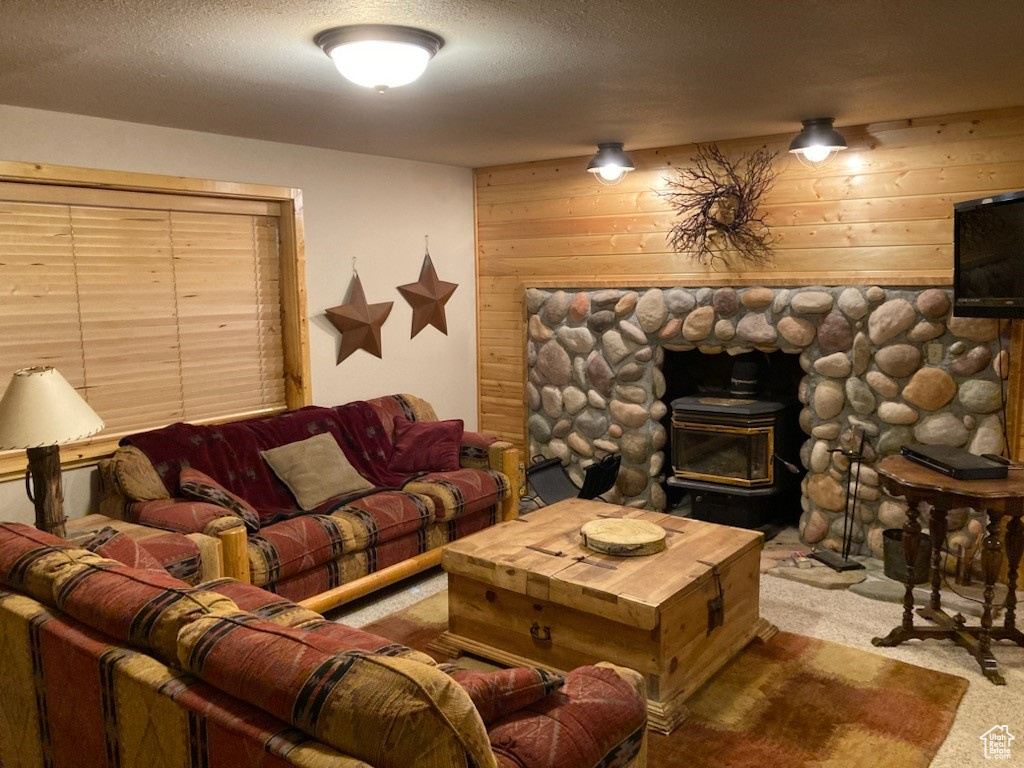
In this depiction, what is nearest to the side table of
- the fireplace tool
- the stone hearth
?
the fireplace tool

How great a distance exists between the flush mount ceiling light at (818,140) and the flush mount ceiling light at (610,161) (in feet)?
3.36

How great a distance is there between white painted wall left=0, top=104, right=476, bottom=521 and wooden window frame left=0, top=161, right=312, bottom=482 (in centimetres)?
5

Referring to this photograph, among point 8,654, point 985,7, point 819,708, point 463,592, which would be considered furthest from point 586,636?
point 985,7

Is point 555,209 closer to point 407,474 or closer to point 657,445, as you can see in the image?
point 657,445

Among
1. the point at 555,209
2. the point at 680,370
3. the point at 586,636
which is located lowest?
the point at 586,636

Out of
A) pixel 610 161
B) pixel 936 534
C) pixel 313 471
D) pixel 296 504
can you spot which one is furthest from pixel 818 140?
pixel 296 504

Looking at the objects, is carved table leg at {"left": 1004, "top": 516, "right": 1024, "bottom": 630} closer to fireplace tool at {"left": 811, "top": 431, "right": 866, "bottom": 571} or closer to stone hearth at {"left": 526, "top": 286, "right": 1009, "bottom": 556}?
stone hearth at {"left": 526, "top": 286, "right": 1009, "bottom": 556}

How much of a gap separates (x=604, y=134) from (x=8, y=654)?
12.0 ft

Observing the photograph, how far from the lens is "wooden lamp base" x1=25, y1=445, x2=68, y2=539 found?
3020 millimetres

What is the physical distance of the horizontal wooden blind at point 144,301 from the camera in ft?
12.5

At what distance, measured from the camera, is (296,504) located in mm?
4289

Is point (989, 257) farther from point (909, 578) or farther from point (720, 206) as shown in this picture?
point (720, 206)

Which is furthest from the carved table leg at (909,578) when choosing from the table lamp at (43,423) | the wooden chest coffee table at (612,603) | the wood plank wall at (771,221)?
the table lamp at (43,423)

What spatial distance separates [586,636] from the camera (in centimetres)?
311
